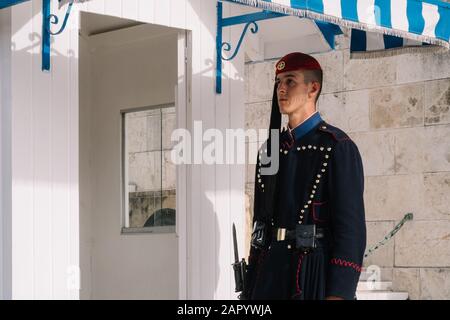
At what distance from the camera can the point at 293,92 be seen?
382 cm

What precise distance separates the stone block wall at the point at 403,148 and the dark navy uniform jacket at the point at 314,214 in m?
3.78

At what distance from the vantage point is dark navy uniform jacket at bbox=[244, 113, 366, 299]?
11.7ft

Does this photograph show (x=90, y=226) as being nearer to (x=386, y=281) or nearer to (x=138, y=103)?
(x=138, y=103)

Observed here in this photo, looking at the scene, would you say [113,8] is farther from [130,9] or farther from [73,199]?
[73,199]

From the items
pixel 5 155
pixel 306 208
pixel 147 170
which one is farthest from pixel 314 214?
pixel 147 170

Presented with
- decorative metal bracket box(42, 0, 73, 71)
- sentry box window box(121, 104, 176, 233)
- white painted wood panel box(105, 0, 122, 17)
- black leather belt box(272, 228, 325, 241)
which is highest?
white painted wood panel box(105, 0, 122, 17)

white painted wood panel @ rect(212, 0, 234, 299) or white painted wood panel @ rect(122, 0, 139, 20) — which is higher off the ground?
white painted wood panel @ rect(122, 0, 139, 20)

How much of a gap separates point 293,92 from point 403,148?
3945 millimetres

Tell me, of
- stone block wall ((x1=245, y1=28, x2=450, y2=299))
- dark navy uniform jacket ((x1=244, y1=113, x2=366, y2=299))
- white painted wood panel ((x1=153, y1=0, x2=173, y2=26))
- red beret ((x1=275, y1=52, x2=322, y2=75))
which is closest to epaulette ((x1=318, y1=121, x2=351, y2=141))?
dark navy uniform jacket ((x1=244, y1=113, x2=366, y2=299))

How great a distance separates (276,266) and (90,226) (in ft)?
14.7

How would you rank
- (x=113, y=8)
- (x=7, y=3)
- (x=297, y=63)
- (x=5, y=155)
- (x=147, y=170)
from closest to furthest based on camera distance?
1. (x=297, y=63)
2. (x=7, y=3)
3. (x=5, y=155)
4. (x=113, y=8)
5. (x=147, y=170)

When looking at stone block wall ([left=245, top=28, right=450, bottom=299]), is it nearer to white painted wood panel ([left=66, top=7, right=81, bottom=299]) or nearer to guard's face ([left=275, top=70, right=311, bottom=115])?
white painted wood panel ([left=66, top=7, right=81, bottom=299])

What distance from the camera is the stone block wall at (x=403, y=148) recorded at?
7332mm

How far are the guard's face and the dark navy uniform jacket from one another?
0.30 ft
